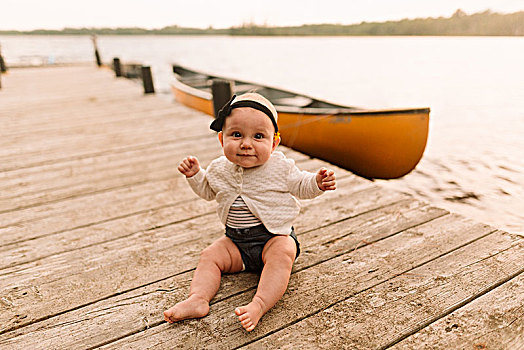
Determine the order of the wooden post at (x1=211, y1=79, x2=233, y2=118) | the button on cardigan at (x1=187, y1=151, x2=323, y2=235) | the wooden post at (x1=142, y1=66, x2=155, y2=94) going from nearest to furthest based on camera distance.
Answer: the button on cardigan at (x1=187, y1=151, x2=323, y2=235) < the wooden post at (x1=211, y1=79, x2=233, y2=118) < the wooden post at (x1=142, y1=66, x2=155, y2=94)

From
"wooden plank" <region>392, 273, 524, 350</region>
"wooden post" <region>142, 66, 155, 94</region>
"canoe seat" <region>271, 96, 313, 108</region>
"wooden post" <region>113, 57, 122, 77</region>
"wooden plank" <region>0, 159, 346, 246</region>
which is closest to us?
"wooden plank" <region>392, 273, 524, 350</region>

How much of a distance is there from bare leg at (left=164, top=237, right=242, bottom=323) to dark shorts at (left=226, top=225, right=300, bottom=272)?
0.05m

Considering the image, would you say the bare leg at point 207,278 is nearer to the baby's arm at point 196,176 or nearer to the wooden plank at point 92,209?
the baby's arm at point 196,176

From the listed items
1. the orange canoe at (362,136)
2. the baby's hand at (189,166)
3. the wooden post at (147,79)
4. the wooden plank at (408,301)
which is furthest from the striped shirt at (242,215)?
the wooden post at (147,79)

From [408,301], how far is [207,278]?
106 centimetres

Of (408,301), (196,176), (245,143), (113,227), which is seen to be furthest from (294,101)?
(408,301)

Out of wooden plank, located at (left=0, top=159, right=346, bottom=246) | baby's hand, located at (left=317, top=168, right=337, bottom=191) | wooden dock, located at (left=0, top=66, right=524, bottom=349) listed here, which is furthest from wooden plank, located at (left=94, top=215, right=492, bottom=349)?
wooden plank, located at (left=0, top=159, right=346, bottom=246)

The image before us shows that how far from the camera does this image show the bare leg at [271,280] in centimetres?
159

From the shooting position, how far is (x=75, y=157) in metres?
4.44

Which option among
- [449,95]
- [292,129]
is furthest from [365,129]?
[449,95]

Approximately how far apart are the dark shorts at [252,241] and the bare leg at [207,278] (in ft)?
0.16

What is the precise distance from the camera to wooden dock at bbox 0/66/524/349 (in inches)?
64.7

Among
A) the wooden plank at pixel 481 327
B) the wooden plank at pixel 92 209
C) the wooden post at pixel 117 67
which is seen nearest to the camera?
the wooden plank at pixel 481 327

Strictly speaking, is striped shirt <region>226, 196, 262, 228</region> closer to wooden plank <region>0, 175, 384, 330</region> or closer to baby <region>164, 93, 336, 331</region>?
baby <region>164, 93, 336, 331</region>
